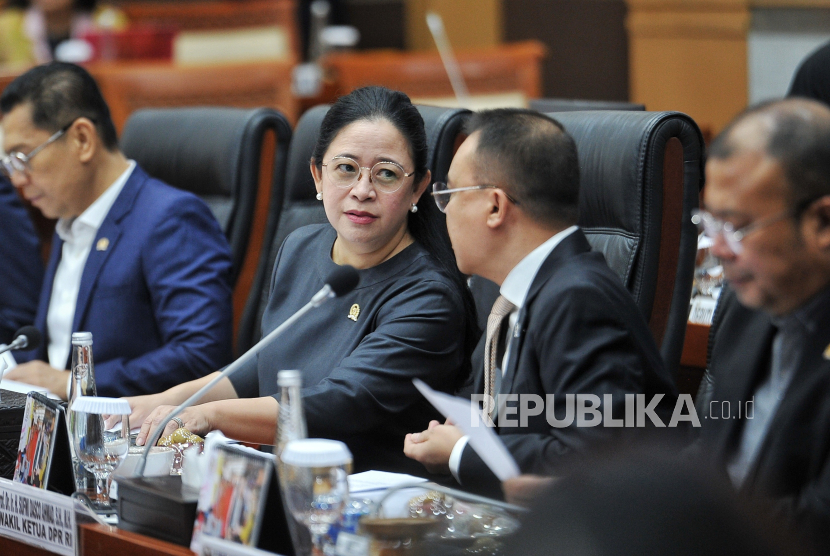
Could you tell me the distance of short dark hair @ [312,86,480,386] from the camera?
6.45 feet

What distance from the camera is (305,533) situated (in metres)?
1.23

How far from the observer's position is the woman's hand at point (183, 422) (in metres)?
1.70

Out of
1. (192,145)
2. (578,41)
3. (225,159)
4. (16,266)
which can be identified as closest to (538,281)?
(225,159)

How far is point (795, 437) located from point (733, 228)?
261 mm

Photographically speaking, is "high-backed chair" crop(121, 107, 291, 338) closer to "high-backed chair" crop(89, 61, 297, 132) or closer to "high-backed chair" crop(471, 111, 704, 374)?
"high-backed chair" crop(471, 111, 704, 374)

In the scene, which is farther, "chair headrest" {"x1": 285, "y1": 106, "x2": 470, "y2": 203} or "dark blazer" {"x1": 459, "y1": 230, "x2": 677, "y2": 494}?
"chair headrest" {"x1": 285, "y1": 106, "x2": 470, "y2": 203}

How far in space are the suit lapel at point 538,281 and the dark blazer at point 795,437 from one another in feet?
0.96

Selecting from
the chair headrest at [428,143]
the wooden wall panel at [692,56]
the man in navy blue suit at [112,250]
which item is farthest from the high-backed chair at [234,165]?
the wooden wall panel at [692,56]

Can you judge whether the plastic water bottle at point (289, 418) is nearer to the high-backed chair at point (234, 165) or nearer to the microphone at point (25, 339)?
the microphone at point (25, 339)

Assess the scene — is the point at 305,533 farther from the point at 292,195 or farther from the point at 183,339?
the point at 292,195

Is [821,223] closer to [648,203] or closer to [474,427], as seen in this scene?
[474,427]

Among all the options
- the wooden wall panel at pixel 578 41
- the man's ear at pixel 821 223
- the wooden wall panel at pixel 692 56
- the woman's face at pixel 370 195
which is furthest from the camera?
the wooden wall panel at pixel 578 41

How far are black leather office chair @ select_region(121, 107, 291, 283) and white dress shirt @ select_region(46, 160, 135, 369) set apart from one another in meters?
0.34

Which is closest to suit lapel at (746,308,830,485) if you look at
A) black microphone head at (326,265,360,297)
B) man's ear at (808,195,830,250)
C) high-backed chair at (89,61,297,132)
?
man's ear at (808,195,830,250)
